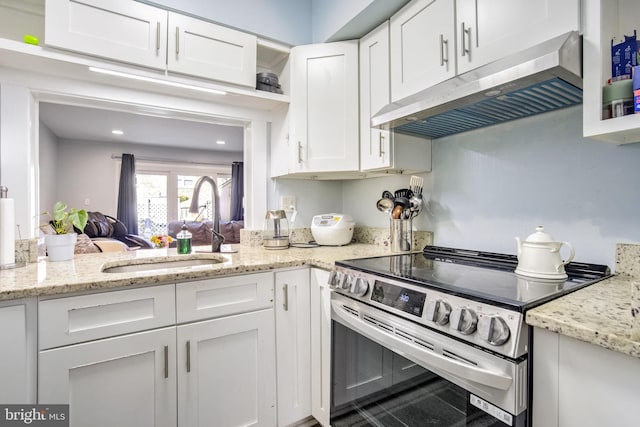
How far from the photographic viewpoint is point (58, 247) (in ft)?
4.88

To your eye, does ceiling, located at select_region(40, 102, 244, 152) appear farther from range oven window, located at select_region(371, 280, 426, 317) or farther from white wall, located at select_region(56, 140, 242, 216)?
range oven window, located at select_region(371, 280, 426, 317)

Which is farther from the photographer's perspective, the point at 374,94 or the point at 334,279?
the point at 374,94

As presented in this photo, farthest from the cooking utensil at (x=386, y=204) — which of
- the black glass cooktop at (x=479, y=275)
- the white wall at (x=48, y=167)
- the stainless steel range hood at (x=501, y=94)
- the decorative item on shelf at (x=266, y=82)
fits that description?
the white wall at (x=48, y=167)

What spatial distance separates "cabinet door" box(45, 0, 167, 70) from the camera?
4.42 feet

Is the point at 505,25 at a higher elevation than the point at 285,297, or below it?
higher

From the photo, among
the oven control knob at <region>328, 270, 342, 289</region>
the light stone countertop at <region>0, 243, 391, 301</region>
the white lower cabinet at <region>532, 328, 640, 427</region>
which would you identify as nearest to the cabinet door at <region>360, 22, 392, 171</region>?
the light stone countertop at <region>0, 243, 391, 301</region>

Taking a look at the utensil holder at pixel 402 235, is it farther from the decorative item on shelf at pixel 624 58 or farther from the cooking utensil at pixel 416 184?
the decorative item on shelf at pixel 624 58

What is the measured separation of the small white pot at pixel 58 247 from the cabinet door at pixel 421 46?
176cm

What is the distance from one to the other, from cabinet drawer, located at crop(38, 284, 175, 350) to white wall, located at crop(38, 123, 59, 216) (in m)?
4.82

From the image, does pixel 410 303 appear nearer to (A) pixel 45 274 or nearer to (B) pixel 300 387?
(B) pixel 300 387

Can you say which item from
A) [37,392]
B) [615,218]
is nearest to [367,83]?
[615,218]

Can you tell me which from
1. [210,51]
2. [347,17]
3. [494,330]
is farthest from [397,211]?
[210,51]

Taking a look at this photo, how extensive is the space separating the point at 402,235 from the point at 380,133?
0.58m

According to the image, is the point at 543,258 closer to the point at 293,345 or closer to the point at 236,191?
the point at 293,345
